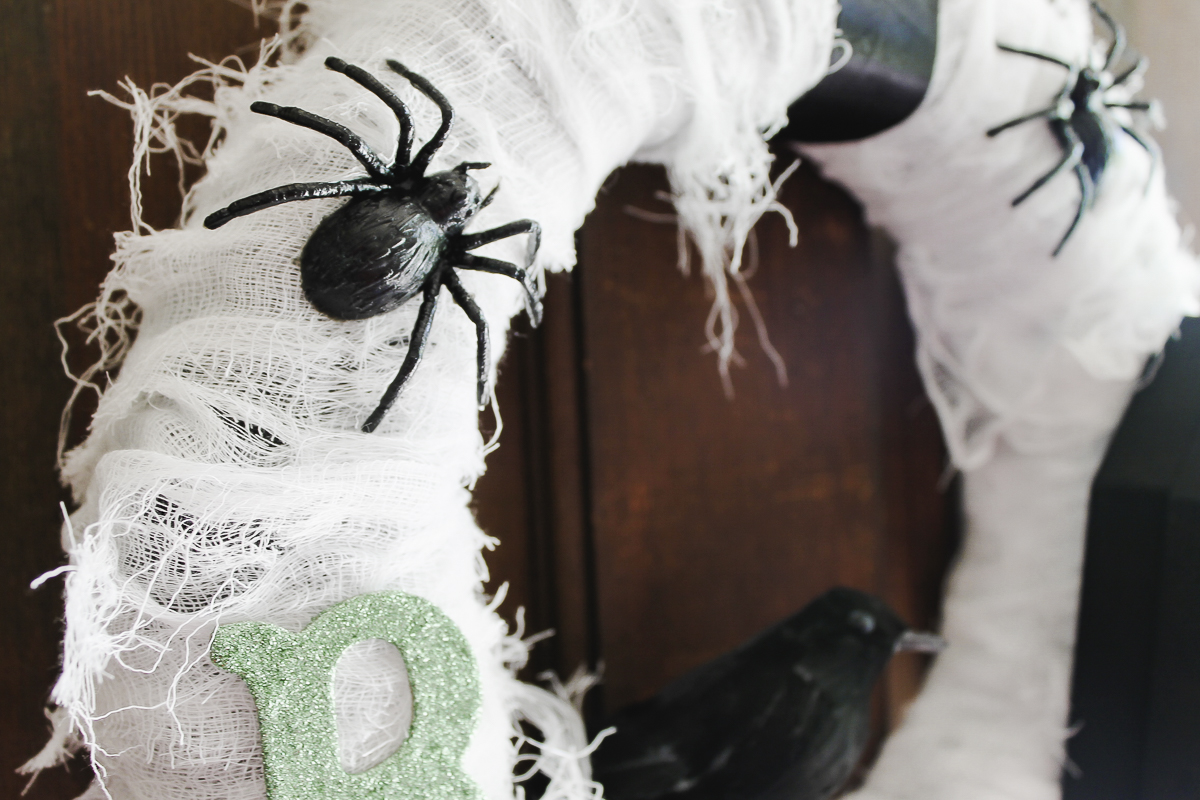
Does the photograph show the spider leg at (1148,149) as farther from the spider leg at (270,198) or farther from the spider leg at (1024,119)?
the spider leg at (270,198)

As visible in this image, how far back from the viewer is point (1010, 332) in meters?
0.62

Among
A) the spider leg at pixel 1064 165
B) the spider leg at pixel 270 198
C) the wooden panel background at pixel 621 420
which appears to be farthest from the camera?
the spider leg at pixel 1064 165

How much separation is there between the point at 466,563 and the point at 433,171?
0.17 metres

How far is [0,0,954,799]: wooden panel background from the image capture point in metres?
0.41

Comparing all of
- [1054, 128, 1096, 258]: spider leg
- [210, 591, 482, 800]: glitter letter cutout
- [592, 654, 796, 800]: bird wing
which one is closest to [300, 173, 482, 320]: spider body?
[210, 591, 482, 800]: glitter letter cutout

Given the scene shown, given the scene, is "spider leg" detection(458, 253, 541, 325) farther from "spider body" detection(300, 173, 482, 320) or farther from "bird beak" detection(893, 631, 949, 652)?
"bird beak" detection(893, 631, 949, 652)

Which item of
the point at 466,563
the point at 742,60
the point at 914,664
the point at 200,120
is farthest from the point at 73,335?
the point at 914,664

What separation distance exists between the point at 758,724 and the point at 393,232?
1.17 ft

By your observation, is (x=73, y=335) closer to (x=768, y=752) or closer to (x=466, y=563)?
(x=466, y=563)

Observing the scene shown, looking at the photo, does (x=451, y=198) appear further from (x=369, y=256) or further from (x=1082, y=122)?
(x=1082, y=122)

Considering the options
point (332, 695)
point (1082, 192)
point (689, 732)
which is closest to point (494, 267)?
point (332, 695)

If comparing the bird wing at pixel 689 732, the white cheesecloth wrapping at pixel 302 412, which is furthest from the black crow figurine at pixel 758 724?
the white cheesecloth wrapping at pixel 302 412

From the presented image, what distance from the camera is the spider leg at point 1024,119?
0.52 metres

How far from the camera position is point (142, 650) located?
0.31 metres
